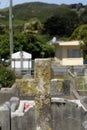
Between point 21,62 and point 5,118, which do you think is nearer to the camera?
point 5,118

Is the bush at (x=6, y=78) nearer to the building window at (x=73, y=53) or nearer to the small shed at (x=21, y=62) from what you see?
the small shed at (x=21, y=62)

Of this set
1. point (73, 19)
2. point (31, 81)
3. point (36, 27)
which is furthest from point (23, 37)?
point (73, 19)

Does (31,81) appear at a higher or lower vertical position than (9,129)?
higher

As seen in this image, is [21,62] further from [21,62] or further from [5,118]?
[5,118]

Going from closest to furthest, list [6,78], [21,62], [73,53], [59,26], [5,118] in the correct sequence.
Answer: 1. [5,118]
2. [6,78]
3. [21,62]
4. [73,53]
5. [59,26]

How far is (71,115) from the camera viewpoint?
11.4 m

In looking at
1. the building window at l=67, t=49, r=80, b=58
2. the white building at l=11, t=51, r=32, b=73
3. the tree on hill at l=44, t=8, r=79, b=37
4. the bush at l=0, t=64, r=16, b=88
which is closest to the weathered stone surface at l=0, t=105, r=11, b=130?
the bush at l=0, t=64, r=16, b=88

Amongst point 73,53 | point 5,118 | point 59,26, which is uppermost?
point 59,26

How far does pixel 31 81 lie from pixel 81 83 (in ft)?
49.9

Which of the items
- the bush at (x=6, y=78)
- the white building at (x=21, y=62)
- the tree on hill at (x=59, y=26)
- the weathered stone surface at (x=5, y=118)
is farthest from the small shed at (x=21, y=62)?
the tree on hill at (x=59, y=26)

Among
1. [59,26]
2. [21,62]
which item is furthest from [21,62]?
[59,26]

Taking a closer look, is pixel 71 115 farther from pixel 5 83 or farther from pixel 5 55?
pixel 5 55

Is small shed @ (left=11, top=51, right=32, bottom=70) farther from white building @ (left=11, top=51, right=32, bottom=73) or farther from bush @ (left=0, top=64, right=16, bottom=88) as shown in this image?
bush @ (left=0, top=64, right=16, bottom=88)

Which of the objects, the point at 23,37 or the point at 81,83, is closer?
the point at 81,83
